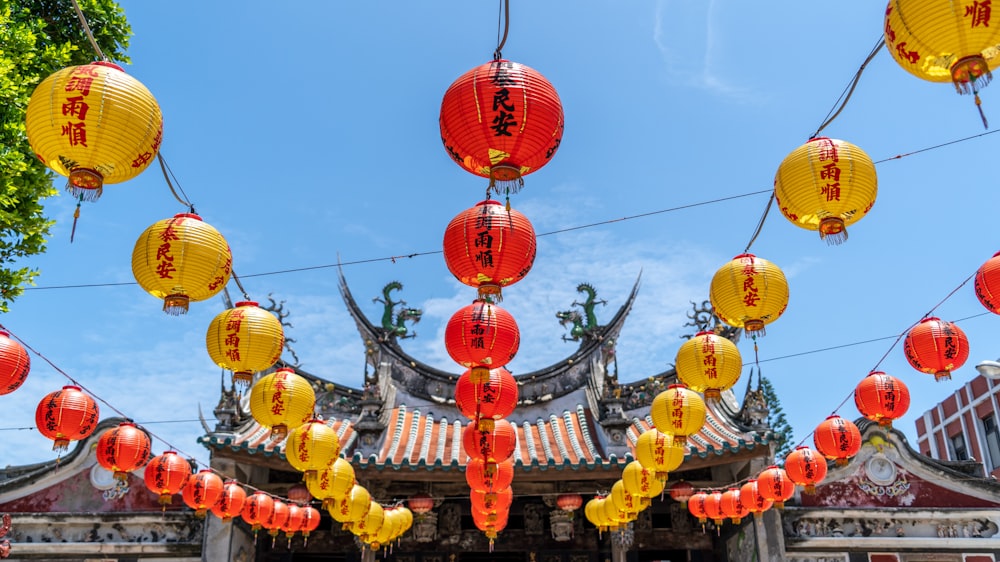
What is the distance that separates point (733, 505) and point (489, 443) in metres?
4.53

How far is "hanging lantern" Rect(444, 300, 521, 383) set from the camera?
7.61 m

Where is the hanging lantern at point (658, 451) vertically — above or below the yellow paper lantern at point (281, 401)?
below

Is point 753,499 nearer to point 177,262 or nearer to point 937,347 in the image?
point 937,347

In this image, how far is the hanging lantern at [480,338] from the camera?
25.0 feet

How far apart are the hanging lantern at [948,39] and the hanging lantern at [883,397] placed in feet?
19.6

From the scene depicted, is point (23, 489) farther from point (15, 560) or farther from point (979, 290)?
point (979, 290)

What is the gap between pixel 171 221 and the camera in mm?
6289

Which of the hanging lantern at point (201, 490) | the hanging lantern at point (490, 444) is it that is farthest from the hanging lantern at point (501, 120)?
the hanging lantern at point (201, 490)

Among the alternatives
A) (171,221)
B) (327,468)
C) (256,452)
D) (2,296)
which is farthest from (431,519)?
(171,221)

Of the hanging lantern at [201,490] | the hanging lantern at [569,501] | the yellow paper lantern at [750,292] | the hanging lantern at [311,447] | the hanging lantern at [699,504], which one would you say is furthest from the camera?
the hanging lantern at [569,501]

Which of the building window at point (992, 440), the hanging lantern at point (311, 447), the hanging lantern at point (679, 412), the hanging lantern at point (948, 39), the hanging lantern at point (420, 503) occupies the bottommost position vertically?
the hanging lantern at point (420, 503)

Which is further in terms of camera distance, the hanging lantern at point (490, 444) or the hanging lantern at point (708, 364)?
the hanging lantern at point (490, 444)

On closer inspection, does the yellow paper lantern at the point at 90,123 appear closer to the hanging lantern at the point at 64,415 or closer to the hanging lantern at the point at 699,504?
the hanging lantern at the point at 64,415

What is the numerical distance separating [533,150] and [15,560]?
13.3 meters
